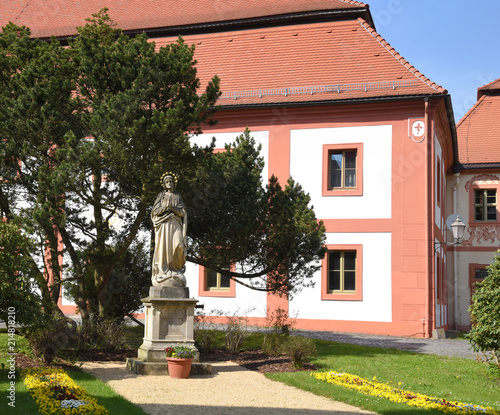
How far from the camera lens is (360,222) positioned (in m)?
18.5

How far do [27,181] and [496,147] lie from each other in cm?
1890

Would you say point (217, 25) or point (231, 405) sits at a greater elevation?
point (217, 25)

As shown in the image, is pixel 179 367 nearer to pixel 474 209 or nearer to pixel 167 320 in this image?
pixel 167 320

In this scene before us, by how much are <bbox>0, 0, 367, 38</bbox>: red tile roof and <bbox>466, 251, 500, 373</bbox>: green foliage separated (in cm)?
→ 1198

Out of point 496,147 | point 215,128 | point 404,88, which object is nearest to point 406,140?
point 404,88

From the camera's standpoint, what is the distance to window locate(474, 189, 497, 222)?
24.2m

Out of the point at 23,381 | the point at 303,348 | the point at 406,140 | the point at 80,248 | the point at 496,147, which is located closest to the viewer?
the point at 23,381

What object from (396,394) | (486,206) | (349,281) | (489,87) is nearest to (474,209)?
(486,206)

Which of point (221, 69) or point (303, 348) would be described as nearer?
point (303, 348)

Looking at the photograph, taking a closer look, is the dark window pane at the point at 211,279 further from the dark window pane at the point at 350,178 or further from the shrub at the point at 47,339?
the shrub at the point at 47,339

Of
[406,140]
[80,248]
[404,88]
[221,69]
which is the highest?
[221,69]

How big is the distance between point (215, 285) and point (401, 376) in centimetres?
1007

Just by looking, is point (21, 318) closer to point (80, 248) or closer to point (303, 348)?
point (80, 248)

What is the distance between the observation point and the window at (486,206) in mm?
24203
